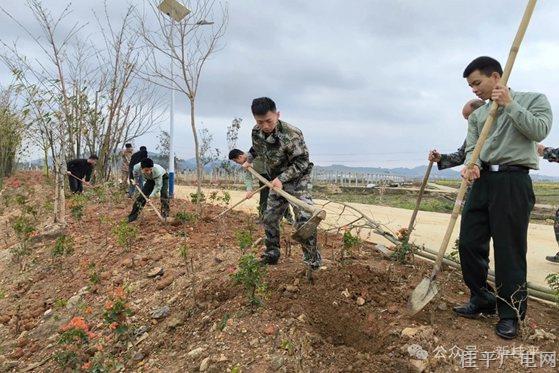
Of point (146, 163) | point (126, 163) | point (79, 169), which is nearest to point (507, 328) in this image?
point (146, 163)

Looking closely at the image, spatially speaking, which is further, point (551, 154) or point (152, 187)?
point (152, 187)

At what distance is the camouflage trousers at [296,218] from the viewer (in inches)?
137

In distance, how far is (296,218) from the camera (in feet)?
11.5

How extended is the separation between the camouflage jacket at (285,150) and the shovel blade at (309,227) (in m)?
0.50

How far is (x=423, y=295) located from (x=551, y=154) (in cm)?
202

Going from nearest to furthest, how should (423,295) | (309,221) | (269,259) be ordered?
(423,295)
(309,221)
(269,259)

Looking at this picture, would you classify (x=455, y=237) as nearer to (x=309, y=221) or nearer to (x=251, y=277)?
(x=309, y=221)

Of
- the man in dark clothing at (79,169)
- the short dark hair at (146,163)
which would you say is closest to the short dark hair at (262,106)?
the short dark hair at (146,163)

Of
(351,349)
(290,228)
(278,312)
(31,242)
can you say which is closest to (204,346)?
(278,312)

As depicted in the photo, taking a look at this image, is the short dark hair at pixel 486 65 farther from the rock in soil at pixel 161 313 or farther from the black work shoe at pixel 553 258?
the black work shoe at pixel 553 258

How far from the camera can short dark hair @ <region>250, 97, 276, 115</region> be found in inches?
129

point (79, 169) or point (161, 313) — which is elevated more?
point (79, 169)

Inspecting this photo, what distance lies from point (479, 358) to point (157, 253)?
3.42 meters

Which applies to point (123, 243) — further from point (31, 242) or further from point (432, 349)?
point (432, 349)
